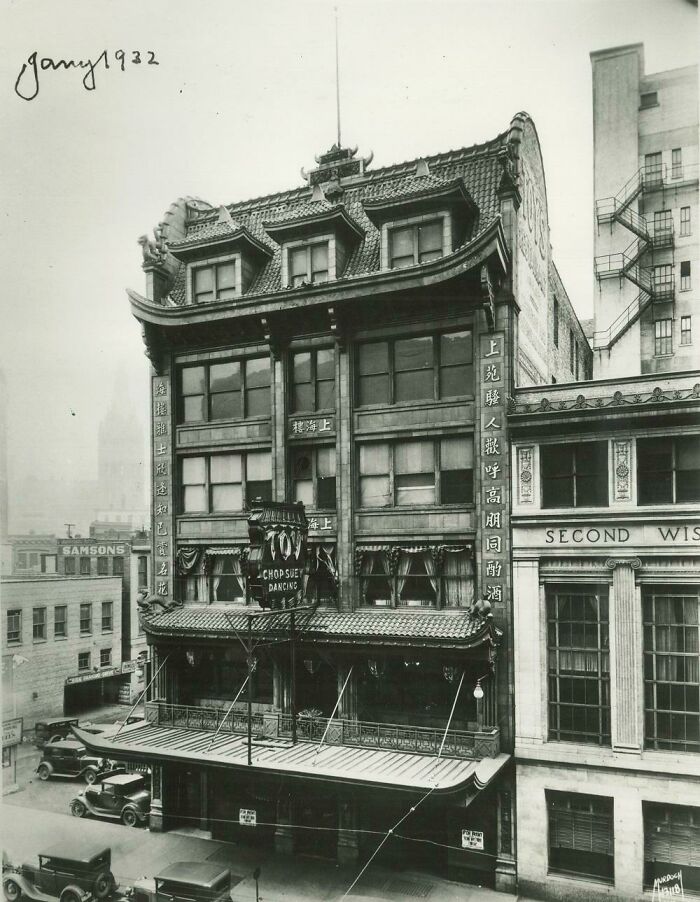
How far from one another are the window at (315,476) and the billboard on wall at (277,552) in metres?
1.22

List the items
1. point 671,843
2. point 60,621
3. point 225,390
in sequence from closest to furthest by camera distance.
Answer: point 671,843, point 225,390, point 60,621

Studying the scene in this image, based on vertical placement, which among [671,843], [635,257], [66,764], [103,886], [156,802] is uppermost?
[635,257]

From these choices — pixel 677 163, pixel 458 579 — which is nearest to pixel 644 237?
pixel 677 163

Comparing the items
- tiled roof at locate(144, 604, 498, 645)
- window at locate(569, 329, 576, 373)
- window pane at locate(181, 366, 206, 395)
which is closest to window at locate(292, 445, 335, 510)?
tiled roof at locate(144, 604, 498, 645)

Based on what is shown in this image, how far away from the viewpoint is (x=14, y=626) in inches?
1278

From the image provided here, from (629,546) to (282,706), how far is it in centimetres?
1114

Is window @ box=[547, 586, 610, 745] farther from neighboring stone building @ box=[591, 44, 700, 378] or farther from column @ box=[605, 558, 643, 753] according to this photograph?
neighboring stone building @ box=[591, 44, 700, 378]

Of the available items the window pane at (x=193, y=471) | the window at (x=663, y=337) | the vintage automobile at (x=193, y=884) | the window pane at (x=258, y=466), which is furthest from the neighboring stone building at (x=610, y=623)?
the window pane at (x=193, y=471)

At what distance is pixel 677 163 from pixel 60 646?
35.2 metres

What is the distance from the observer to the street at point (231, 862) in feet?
60.0

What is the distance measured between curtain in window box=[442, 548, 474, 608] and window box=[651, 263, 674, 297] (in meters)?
11.6

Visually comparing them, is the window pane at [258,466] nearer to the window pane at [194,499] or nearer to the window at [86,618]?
the window pane at [194,499]

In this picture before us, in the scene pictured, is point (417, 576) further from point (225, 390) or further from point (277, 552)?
point (225, 390)

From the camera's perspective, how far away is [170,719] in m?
22.4
